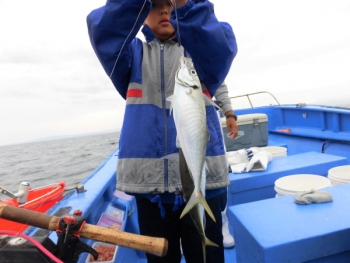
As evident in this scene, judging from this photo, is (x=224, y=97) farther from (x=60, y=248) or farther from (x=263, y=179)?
(x=60, y=248)

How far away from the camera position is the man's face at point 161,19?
5.87 ft

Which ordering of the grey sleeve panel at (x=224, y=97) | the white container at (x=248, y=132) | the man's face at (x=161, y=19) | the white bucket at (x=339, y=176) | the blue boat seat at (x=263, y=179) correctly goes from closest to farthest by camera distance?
the man's face at (x=161, y=19) → the white bucket at (x=339, y=176) → the grey sleeve panel at (x=224, y=97) → the blue boat seat at (x=263, y=179) → the white container at (x=248, y=132)

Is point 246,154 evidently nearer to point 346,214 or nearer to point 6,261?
point 346,214

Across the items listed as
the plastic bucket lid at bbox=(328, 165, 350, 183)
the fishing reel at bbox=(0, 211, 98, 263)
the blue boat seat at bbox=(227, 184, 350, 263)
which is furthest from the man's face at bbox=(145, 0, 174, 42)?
the plastic bucket lid at bbox=(328, 165, 350, 183)

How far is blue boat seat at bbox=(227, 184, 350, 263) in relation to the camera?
1.62 meters

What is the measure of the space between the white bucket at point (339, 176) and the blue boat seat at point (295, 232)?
511 mm

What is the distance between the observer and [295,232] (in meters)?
1.68

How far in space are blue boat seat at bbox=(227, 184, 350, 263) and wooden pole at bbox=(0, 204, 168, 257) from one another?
0.68 m

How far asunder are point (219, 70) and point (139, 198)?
98 centimetres

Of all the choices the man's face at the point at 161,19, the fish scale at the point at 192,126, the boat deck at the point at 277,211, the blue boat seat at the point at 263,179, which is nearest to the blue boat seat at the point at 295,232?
→ the boat deck at the point at 277,211

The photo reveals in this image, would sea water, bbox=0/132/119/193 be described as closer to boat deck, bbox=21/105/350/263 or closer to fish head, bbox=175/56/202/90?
boat deck, bbox=21/105/350/263

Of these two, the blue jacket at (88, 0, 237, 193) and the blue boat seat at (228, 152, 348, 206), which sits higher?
the blue jacket at (88, 0, 237, 193)

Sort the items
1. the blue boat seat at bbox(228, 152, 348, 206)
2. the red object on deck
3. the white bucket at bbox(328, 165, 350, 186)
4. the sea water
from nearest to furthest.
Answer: the red object on deck, the white bucket at bbox(328, 165, 350, 186), the blue boat seat at bbox(228, 152, 348, 206), the sea water

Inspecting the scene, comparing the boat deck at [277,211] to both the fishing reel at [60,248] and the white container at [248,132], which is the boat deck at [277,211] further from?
the white container at [248,132]
